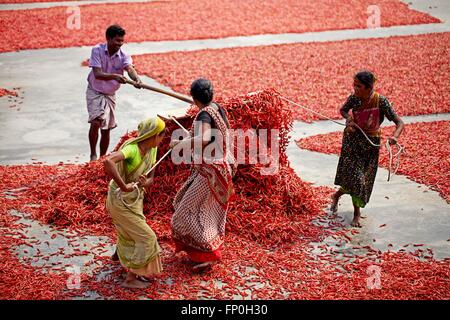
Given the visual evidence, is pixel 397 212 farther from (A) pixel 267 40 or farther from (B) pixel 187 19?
(B) pixel 187 19

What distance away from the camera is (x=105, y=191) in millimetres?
7543

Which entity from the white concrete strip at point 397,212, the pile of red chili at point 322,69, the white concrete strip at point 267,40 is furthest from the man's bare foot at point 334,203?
the white concrete strip at point 267,40

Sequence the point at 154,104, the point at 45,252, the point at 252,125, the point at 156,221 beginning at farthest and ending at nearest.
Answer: the point at 154,104 → the point at 252,125 → the point at 156,221 → the point at 45,252

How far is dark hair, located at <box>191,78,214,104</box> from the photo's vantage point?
5945 millimetres

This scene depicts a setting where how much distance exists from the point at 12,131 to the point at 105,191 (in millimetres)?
3623

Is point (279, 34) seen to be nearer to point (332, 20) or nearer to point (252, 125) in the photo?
point (332, 20)

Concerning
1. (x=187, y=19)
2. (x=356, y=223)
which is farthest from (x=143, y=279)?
(x=187, y=19)

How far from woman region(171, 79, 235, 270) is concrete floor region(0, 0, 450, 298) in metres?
1.01

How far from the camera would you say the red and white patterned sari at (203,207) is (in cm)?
609

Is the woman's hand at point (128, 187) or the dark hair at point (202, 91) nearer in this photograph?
the woman's hand at point (128, 187)

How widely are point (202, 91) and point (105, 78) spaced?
9.50 feet

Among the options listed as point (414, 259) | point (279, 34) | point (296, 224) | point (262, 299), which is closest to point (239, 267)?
point (262, 299)

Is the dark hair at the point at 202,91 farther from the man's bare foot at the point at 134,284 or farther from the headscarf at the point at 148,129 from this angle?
the man's bare foot at the point at 134,284

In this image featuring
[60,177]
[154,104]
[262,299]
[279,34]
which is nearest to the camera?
[262,299]
